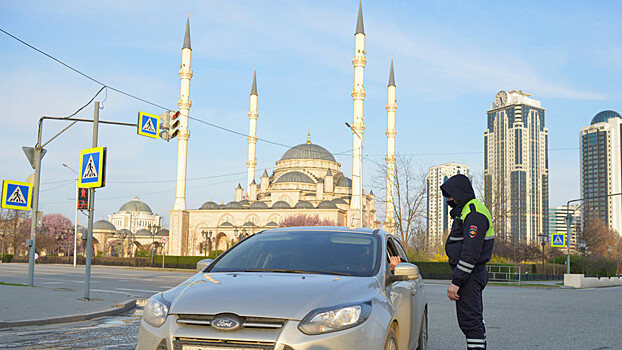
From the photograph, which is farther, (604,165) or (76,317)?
(604,165)

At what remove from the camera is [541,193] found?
5861 inches

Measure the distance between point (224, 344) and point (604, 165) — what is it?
126 metres

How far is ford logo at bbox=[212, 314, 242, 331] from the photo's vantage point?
3619mm

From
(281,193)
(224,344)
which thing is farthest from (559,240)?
(281,193)

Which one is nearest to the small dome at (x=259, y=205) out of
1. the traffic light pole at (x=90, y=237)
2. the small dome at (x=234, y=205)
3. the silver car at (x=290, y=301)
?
the small dome at (x=234, y=205)

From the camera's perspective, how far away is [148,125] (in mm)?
19016

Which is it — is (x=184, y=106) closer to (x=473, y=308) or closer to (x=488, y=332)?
(x=488, y=332)

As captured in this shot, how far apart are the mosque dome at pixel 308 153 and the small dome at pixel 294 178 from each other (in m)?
6.28

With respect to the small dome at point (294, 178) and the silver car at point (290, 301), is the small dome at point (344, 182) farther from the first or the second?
the silver car at point (290, 301)

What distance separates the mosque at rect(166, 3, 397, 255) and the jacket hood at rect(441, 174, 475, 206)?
2461 inches

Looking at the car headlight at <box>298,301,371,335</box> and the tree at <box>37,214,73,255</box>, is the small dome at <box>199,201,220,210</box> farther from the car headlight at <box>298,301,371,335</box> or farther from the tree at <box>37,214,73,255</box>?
the car headlight at <box>298,301,371,335</box>

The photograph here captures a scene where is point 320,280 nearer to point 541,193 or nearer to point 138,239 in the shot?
point 138,239

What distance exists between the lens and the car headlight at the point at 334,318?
3690 mm

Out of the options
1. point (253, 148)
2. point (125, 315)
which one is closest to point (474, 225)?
point (125, 315)
